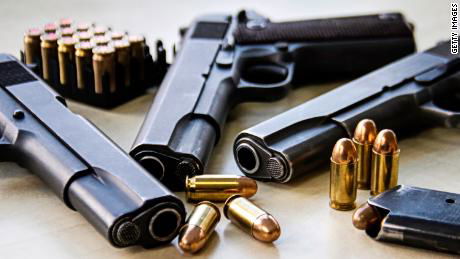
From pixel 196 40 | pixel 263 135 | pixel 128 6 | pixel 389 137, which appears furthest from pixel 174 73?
pixel 128 6

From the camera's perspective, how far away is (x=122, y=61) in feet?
9.39

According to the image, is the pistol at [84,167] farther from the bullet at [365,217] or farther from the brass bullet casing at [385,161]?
the brass bullet casing at [385,161]

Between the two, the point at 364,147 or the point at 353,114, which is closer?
the point at 364,147

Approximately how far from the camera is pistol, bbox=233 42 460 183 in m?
2.29

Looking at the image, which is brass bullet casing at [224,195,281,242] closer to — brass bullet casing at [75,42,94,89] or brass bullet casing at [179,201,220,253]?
brass bullet casing at [179,201,220,253]

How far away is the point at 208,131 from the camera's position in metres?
2.40

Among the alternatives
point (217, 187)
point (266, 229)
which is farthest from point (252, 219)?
point (217, 187)

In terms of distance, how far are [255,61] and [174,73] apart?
0.37 meters

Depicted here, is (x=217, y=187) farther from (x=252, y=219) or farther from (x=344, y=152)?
(x=344, y=152)

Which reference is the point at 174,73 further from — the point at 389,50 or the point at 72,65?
the point at 389,50

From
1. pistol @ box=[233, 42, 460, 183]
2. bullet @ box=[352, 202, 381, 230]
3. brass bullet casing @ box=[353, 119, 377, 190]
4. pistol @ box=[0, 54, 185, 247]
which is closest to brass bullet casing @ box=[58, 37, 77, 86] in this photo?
pistol @ box=[0, 54, 185, 247]

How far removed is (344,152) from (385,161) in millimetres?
159

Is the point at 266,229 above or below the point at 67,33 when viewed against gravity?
below

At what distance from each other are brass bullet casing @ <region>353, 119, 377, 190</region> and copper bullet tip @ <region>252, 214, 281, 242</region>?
398 millimetres
